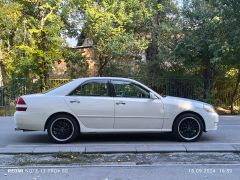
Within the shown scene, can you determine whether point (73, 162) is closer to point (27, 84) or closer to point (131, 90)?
point (131, 90)

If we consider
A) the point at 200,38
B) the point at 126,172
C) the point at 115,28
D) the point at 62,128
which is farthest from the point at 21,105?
the point at 115,28

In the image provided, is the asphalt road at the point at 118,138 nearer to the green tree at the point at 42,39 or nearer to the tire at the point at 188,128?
the tire at the point at 188,128

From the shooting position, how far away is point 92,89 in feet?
34.0

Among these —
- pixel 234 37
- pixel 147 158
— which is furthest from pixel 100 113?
pixel 234 37

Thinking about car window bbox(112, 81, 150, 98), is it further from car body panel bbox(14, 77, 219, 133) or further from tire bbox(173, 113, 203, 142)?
tire bbox(173, 113, 203, 142)

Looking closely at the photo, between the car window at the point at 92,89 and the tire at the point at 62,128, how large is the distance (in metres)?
0.63

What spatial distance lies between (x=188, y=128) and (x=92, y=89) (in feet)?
7.96

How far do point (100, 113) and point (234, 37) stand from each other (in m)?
10.1

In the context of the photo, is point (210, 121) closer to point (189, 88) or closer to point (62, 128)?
point (62, 128)

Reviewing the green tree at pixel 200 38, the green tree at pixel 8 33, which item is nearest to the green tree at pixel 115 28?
the green tree at pixel 200 38

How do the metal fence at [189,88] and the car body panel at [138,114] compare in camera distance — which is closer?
the car body panel at [138,114]

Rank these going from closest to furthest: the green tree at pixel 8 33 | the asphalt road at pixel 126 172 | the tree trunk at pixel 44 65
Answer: the asphalt road at pixel 126 172, the green tree at pixel 8 33, the tree trunk at pixel 44 65

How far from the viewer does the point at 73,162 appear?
8.12 meters

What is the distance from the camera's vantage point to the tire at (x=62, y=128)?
10070 mm
